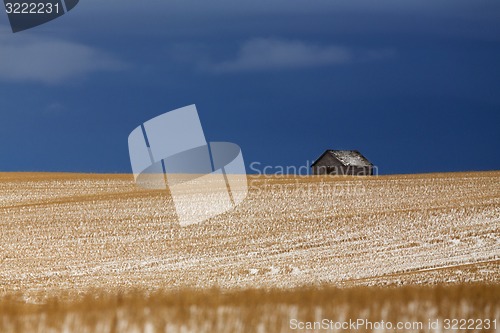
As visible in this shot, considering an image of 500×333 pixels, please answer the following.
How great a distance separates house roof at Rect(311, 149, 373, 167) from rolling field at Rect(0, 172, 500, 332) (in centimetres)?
1605

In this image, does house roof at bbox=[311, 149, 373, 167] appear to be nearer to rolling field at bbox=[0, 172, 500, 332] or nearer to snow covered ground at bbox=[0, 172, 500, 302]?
rolling field at bbox=[0, 172, 500, 332]

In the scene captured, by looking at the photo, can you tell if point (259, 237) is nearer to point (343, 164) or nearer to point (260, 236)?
point (260, 236)

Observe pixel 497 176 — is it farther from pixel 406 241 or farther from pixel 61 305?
pixel 61 305

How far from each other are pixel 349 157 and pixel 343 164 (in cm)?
Answer: 107

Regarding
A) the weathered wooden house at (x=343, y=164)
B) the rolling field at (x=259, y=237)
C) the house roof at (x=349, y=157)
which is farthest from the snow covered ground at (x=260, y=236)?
the house roof at (x=349, y=157)

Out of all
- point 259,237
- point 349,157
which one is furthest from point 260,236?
point 349,157

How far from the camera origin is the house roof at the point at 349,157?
4075 centimetres

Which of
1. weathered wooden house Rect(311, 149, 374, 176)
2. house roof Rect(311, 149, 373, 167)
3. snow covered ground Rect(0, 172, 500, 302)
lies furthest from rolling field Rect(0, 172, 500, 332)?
house roof Rect(311, 149, 373, 167)

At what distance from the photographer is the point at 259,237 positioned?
18.1 meters

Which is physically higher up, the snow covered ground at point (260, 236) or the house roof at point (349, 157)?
the snow covered ground at point (260, 236)

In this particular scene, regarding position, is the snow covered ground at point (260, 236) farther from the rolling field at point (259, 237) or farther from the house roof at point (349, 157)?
the house roof at point (349, 157)

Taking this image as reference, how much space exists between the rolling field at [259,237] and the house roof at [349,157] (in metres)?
16.1

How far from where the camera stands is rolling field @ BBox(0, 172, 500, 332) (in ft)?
49.6

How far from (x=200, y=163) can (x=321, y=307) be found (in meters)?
9.77
